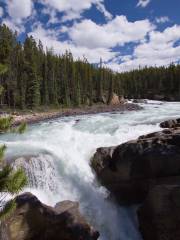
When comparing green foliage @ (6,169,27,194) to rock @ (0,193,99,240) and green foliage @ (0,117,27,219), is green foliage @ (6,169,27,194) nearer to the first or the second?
green foliage @ (0,117,27,219)

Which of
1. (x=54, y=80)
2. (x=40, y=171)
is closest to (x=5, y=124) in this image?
(x=40, y=171)

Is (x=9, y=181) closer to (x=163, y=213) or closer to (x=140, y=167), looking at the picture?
(x=163, y=213)

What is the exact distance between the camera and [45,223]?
12.3 m

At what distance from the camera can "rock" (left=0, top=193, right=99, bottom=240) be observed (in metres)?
12.0

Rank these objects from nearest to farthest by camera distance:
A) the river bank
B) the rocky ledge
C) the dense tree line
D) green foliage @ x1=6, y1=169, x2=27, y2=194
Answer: green foliage @ x1=6, y1=169, x2=27, y2=194
the rocky ledge
the river bank
the dense tree line

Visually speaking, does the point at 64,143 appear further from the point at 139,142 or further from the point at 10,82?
the point at 10,82

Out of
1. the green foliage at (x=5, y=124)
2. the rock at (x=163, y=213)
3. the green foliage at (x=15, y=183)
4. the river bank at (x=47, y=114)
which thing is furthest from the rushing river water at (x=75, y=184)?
the river bank at (x=47, y=114)

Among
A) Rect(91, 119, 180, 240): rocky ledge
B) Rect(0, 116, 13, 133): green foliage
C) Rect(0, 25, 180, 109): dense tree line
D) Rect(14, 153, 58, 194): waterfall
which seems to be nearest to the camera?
Rect(0, 116, 13, 133): green foliage

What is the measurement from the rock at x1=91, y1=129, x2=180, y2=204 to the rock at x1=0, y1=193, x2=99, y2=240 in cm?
378

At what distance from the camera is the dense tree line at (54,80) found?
210ft

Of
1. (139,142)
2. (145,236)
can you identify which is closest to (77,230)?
(145,236)

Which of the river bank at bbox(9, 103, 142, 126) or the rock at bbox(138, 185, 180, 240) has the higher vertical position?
the river bank at bbox(9, 103, 142, 126)

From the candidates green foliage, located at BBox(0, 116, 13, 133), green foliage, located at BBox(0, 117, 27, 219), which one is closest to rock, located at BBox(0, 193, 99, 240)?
green foliage, located at BBox(0, 117, 27, 219)

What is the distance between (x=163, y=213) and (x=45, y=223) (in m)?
4.82
